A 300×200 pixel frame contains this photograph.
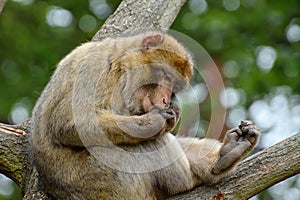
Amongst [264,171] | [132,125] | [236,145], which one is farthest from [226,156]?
[132,125]

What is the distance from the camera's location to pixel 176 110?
5887 millimetres

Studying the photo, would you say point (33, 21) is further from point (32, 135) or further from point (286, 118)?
point (32, 135)

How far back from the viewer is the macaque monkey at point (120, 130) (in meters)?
5.80

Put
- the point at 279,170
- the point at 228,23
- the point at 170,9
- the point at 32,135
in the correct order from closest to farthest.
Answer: the point at 279,170 < the point at 32,135 < the point at 170,9 < the point at 228,23

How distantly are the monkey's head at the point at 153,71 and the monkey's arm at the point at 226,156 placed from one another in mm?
533

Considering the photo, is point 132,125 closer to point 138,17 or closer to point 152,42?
point 152,42

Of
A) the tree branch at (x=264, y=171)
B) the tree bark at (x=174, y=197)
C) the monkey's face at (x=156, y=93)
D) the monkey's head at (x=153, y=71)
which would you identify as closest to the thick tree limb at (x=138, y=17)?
the tree bark at (x=174, y=197)

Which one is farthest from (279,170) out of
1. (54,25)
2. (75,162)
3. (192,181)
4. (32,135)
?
(54,25)

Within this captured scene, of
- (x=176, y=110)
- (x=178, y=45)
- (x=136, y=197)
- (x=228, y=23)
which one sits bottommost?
(x=136, y=197)

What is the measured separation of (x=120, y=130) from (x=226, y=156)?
2.88ft

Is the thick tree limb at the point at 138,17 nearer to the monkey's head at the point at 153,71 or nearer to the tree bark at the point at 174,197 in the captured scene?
the tree bark at the point at 174,197

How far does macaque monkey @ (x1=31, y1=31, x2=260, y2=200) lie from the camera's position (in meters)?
5.80

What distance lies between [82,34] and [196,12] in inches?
78.8

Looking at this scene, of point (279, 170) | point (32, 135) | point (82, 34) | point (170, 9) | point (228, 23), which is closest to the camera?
point (279, 170)
